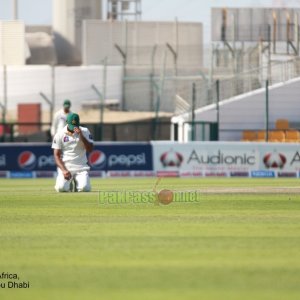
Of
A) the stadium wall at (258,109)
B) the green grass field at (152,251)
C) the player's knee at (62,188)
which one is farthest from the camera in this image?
the stadium wall at (258,109)

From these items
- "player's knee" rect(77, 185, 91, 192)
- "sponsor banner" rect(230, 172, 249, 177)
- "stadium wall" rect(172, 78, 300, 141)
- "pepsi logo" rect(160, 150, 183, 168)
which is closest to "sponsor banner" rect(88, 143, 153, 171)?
"pepsi logo" rect(160, 150, 183, 168)

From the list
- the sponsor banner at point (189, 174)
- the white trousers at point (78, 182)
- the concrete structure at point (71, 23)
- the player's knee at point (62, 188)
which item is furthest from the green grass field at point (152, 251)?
the concrete structure at point (71, 23)

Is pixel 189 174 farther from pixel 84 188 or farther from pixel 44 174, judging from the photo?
pixel 84 188

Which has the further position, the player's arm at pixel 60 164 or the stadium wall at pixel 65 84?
the stadium wall at pixel 65 84

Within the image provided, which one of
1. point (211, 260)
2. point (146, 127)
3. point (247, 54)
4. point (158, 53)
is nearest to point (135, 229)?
point (211, 260)

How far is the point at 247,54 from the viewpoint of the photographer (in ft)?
207

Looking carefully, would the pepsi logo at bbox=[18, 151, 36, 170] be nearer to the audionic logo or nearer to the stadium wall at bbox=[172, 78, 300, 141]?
the audionic logo

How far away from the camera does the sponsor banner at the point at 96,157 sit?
122 feet

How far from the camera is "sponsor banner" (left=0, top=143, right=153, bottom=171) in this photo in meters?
37.1

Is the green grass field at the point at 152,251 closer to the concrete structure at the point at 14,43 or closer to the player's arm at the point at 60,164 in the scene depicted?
the player's arm at the point at 60,164

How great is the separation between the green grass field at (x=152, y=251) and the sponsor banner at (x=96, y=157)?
1763 cm

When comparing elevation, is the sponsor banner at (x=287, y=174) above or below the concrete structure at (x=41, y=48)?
below

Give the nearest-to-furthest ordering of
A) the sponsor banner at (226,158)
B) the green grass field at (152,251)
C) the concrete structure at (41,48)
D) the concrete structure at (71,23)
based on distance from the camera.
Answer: the green grass field at (152,251), the sponsor banner at (226,158), the concrete structure at (41,48), the concrete structure at (71,23)

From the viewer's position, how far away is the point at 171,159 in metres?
37.2
